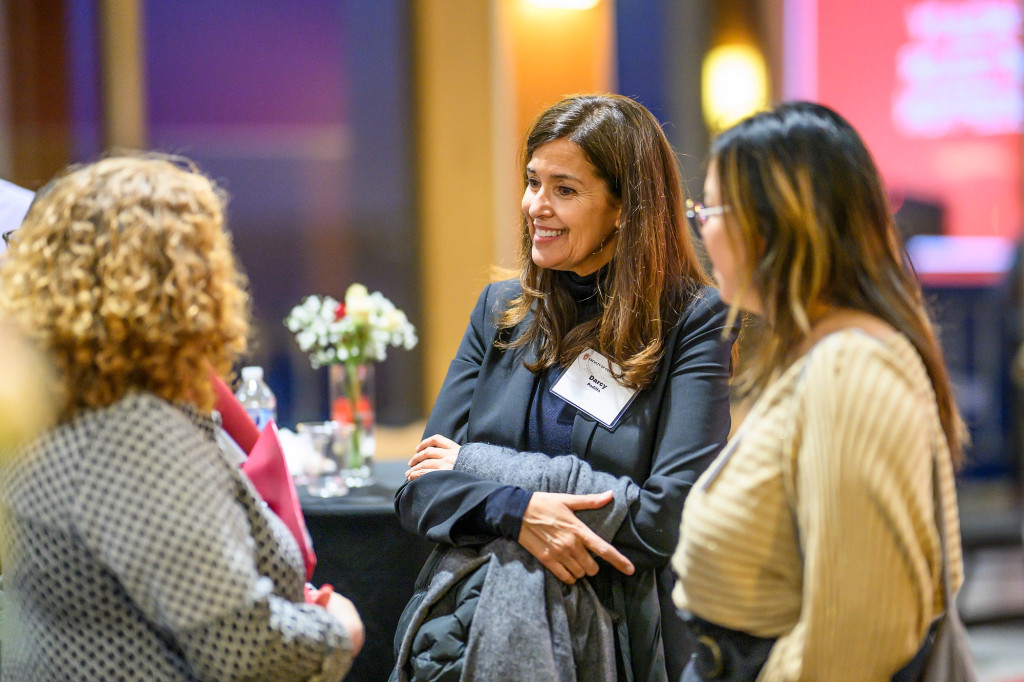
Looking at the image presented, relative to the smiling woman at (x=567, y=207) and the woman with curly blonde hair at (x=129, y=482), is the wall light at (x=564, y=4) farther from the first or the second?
the woman with curly blonde hair at (x=129, y=482)

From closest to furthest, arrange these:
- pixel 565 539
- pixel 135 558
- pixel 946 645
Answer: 1. pixel 135 558
2. pixel 946 645
3. pixel 565 539

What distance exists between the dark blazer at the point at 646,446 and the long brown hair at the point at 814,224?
1.52 ft

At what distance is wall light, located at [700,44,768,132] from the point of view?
4.72 metres

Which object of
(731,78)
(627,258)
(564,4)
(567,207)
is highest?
(564,4)

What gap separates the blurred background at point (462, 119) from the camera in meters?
4.58

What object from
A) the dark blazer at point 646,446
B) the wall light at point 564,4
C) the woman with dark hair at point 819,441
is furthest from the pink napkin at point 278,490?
the wall light at point 564,4

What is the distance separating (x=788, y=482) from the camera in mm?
1129

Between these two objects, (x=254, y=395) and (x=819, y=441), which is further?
(x=254, y=395)

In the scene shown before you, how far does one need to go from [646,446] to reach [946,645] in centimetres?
66

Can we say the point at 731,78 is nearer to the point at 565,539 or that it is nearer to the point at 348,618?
the point at 565,539

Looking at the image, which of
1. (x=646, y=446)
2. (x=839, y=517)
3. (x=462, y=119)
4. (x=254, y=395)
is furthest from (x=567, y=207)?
(x=462, y=119)

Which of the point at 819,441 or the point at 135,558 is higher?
the point at 819,441

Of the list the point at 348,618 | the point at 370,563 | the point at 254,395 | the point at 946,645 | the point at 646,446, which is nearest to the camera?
the point at 946,645

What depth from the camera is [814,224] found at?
3.79ft
